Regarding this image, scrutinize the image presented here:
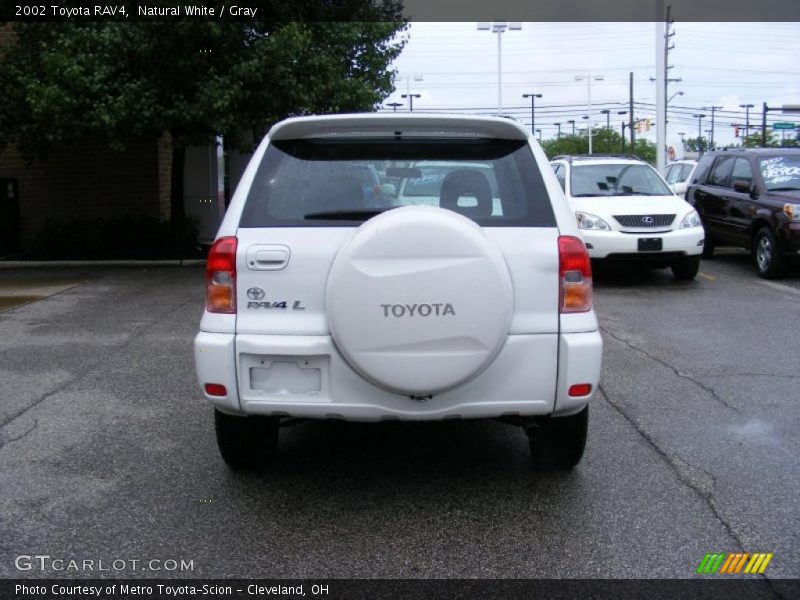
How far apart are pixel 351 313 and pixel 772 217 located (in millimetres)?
10011

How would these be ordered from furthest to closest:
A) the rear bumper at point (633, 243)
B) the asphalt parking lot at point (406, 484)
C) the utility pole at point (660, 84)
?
the utility pole at point (660, 84), the rear bumper at point (633, 243), the asphalt parking lot at point (406, 484)

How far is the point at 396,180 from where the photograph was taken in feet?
13.6

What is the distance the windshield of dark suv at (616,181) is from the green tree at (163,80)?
394 centimetres

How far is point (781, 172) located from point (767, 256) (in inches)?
54.5

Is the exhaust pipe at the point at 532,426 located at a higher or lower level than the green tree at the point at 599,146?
lower

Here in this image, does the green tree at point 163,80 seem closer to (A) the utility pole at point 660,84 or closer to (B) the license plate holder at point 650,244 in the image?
(B) the license plate holder at point 650,244

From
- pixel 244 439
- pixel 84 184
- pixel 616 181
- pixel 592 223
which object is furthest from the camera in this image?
pixel 84 184

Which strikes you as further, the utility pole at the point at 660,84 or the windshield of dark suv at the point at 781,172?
the utility pole at the point at 660,84

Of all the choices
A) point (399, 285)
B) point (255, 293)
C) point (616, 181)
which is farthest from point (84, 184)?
point (399, 285)

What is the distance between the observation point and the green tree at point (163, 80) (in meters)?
12.5

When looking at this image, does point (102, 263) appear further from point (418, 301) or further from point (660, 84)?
point (660, 84)

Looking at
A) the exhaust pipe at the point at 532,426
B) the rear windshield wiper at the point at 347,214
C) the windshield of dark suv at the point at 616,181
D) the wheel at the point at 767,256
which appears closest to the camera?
the rear windshield wiper at the point at 347,214

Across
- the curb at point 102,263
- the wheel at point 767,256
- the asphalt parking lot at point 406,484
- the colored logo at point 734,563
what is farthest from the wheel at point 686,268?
the colored logo at point 734,563

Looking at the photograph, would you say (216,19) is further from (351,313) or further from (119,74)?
(351,313)
